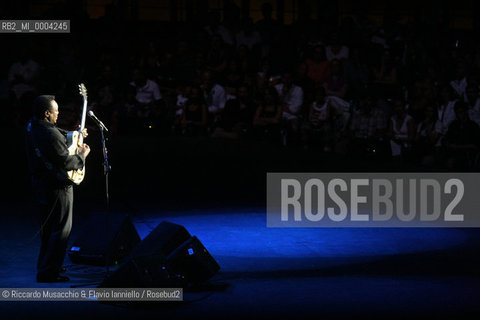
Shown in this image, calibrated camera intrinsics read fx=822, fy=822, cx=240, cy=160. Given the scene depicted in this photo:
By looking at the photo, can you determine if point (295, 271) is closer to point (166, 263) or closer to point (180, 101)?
point (166, 263)

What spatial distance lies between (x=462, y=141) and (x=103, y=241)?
853cm

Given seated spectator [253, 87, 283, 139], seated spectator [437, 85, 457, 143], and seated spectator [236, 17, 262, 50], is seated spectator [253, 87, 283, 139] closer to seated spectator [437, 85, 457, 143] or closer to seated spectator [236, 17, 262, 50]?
seated spectator [236, 17, 262, 50]

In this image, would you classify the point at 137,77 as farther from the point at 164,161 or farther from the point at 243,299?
the point at 243,299

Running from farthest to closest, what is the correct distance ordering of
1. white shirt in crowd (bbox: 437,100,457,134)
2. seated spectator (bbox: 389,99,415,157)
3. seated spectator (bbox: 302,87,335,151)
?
seated spectator (bbox: 302,87,335,151)
seated spectator (bbox: 389,99,415,157)
white shirt in crowd (bbox: 437,100,457,134)

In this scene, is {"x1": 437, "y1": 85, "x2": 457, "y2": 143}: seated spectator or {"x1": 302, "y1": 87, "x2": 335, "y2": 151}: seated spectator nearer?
{"x1": 437, "y1": 85, "x2": 457, "y2": 143}: seated spectator

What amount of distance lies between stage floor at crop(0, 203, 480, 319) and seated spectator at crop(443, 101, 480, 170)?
4.05 meters

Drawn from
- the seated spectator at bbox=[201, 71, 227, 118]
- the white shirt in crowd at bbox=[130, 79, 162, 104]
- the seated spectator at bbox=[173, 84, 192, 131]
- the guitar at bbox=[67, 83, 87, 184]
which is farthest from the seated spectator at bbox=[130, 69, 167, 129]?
the guitar at bbox=[67, 83, 87, 184]

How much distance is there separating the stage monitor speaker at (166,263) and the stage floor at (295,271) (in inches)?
8.3

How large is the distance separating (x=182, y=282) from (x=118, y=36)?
12620 millimetres

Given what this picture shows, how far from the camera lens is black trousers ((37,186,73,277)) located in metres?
8.11

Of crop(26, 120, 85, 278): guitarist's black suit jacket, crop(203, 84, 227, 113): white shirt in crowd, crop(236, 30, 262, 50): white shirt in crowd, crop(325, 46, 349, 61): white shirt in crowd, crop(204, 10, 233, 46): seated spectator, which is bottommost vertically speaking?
crop(26, 120, 85, 278): guitarist's black suit jacket

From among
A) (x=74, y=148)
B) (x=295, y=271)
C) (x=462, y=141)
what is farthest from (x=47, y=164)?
(x=462, y=141)

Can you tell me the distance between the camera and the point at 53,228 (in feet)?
26.7

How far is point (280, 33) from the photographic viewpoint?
64.1ft
